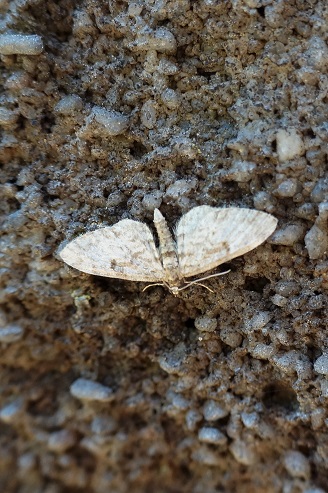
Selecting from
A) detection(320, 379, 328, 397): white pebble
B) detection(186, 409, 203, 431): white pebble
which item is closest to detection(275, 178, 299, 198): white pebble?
detection(320, 379, 328, 397): white pebble

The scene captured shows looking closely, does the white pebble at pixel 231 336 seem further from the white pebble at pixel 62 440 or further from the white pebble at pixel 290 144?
the white pebble at pixel 62 440

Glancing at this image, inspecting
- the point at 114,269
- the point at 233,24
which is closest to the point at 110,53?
the point at 233,24

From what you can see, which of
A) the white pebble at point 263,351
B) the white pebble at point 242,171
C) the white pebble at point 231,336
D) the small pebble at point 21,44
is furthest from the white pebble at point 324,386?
the small pebble at point 21,44

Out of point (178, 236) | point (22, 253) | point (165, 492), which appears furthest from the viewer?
point (165, 492)

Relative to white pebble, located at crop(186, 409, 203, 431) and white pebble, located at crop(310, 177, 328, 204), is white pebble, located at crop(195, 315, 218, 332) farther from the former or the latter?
white pebble, located at crop(310, 177, 328, 204)

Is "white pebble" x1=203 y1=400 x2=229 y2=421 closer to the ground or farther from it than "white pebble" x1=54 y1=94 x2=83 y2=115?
closer to the ground

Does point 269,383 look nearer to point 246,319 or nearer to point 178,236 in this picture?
point 246,319
